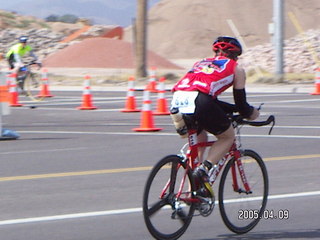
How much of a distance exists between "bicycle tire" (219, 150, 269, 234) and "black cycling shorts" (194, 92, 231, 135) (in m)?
0.43

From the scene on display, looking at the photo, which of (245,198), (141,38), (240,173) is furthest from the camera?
(141,38)

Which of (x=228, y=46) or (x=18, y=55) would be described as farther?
(x=18, y=55)

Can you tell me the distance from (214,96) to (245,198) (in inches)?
45.4

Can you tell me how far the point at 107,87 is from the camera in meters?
33.3

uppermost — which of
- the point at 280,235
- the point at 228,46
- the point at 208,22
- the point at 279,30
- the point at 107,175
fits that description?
the point at 228,46

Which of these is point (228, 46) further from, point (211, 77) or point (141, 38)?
point (141, 38)

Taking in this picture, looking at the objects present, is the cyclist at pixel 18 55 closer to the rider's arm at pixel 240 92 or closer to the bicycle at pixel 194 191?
the bicycle at pixel 194 191

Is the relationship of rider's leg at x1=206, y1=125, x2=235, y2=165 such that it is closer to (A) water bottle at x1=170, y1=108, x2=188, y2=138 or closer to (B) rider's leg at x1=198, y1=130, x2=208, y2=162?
(B) rider's leg at x1=198, y1=130, x2=208, y2=162

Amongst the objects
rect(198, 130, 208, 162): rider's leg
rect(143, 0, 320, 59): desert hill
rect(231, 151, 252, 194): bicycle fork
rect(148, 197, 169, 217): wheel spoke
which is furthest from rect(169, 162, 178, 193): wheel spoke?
rect(143, 0, 320, 59): desert hill

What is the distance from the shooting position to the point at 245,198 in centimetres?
806

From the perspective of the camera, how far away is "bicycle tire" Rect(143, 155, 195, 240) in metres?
7.17

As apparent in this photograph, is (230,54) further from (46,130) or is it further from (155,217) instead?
(46,130)

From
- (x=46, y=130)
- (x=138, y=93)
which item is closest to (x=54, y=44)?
(x=138, y=93)

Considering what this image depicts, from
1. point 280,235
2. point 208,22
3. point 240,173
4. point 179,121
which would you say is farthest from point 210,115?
point 208,22
